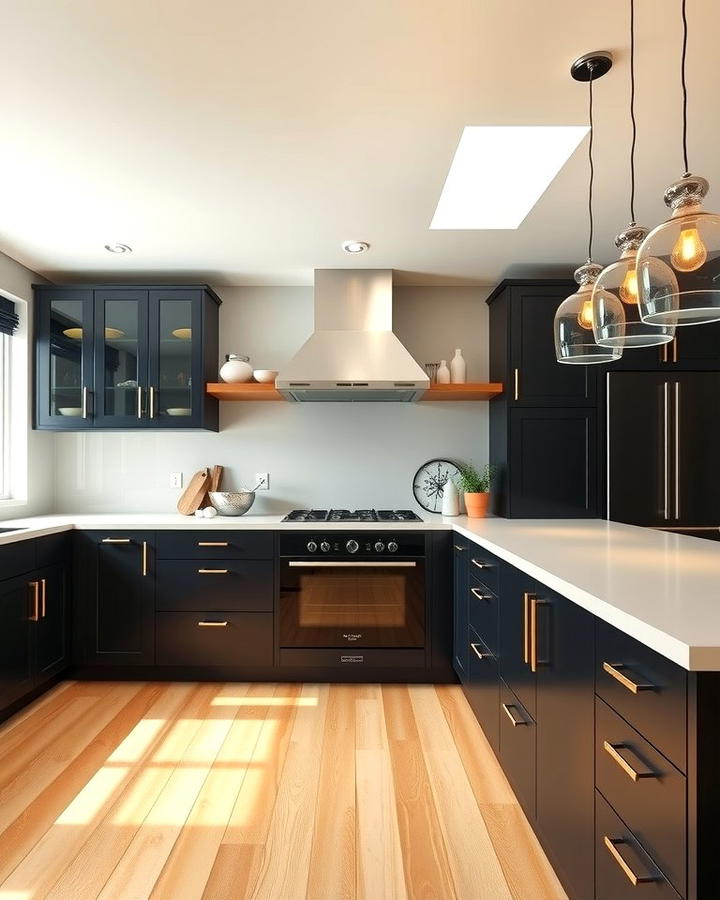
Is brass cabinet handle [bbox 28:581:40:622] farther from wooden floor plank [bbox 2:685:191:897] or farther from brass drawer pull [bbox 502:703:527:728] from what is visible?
brass drawer pull [bbox 502:703:527:728]

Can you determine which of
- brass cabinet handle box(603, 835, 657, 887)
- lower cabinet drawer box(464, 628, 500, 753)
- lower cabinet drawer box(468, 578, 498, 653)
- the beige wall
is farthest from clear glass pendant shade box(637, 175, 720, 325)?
the beige wall

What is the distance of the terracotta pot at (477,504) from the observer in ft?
11.3

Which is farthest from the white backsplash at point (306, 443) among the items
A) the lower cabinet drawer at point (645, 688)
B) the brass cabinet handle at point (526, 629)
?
the lower cabinet drawer at point (645, 688)

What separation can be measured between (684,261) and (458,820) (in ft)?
5.96

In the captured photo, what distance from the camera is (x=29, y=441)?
3.58 metres

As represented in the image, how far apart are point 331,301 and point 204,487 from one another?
1.39 meters

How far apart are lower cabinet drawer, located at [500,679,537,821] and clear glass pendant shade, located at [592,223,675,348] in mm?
1176

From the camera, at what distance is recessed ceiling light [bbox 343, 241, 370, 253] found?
313 centimetres

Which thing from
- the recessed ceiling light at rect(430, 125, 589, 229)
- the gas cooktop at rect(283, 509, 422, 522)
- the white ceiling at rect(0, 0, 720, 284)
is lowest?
the gas cooktop at rect(283, 509, 422, 522)

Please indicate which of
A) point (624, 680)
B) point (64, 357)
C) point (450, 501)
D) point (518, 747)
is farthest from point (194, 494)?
point (624, 680)

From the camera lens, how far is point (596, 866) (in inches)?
52.8

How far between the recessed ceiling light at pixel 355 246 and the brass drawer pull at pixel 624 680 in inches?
95.7

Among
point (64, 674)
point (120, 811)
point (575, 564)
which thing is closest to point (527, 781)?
point (575, 564)

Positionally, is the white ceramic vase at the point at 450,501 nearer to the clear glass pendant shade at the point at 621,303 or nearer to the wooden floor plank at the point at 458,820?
the wooden floor plank at the point at 458,820
